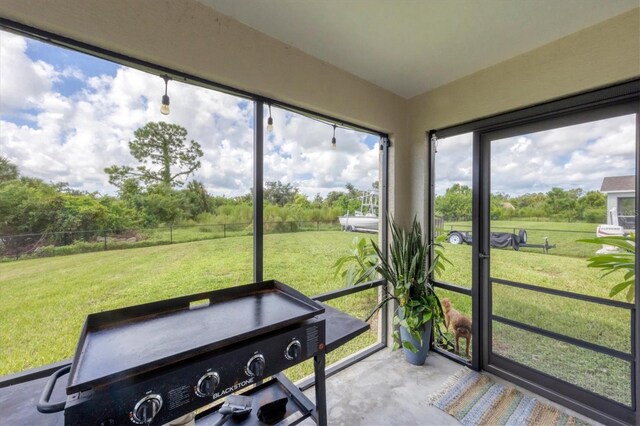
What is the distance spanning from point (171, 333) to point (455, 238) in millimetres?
2413

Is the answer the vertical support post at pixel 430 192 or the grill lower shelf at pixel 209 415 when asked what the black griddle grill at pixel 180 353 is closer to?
the grill lower shelf at pixel 209 415

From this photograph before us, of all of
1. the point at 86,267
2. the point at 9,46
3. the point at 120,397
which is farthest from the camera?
the point at 86,267

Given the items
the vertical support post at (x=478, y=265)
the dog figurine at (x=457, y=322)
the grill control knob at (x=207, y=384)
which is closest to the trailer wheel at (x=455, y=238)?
the vertical support post at (x=478, y=265)

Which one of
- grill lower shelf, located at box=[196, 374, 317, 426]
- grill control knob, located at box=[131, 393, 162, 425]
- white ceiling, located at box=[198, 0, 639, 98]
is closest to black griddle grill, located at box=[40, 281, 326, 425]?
grill control knob, located at box=[131, 393, 162, 425]

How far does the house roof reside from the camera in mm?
1653

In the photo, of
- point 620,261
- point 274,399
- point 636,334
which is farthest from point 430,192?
point 274,399

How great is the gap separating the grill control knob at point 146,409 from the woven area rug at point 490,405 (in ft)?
6.38

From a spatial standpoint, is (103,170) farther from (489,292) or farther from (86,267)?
(489,292)

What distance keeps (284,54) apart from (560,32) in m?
1.86

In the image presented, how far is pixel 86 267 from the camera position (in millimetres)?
1335

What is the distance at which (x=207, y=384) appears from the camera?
88 centimetres

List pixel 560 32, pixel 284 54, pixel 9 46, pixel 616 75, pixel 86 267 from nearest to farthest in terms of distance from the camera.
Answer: pixel 9 46
pixel 86 267
pixel 616 75
pixel 560 32
pixel 284 54

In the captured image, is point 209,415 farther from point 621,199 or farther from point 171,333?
point 621,199

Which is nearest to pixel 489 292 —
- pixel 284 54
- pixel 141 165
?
pixel 284 54
